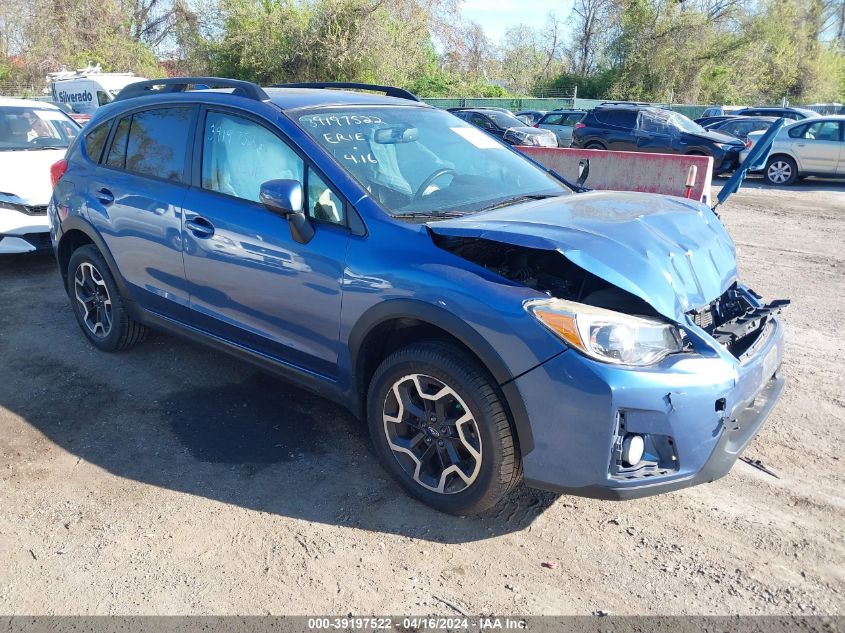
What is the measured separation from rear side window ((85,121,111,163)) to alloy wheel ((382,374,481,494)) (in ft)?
10.1

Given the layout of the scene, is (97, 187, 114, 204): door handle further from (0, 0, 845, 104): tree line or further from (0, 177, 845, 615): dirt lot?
(0, 0, 845, 104): tree line

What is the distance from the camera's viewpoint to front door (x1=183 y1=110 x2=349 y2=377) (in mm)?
3379

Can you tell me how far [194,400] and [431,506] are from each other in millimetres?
Result: 1889

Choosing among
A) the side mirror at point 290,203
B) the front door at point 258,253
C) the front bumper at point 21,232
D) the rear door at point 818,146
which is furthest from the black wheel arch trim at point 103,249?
the rear door at point 818,146

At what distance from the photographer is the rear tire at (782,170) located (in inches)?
615

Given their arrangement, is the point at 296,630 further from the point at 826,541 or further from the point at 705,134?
the point at 705,134

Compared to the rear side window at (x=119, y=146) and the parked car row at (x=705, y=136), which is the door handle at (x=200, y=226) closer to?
the rear side window at (x=119, y=146)

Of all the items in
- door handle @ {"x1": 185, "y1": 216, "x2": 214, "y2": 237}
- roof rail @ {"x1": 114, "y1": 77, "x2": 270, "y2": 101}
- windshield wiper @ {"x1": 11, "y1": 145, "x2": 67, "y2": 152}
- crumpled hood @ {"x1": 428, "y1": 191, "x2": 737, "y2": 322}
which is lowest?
windshield wiper @ {"x1": 11, "y1": 145, "x2": 67, "y2": 152}

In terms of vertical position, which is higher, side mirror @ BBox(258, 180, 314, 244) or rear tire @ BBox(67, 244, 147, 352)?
side mirror @ BBox(258, 180, 314, 244)

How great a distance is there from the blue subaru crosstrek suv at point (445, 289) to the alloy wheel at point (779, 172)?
1378cm

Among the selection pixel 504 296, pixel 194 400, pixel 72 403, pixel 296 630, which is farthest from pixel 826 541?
pixel 72 403

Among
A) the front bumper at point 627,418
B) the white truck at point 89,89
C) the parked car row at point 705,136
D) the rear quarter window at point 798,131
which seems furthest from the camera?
the white truck at point 89,89

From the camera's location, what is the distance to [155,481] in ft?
11.4

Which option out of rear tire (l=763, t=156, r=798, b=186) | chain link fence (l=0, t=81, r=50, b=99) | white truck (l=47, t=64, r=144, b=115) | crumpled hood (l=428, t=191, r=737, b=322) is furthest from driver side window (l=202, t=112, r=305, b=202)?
chain link fence (l=0, t=81, r=50, b=99)
